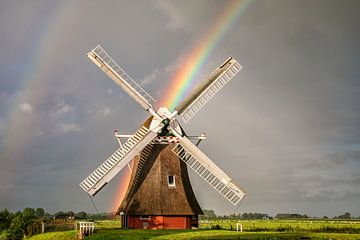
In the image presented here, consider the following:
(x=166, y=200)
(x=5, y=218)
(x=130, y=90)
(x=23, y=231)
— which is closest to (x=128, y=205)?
(x=166, y=200)

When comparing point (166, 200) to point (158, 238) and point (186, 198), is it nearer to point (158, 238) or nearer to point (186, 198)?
point (186, 198)

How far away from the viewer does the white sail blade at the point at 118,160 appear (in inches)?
1320

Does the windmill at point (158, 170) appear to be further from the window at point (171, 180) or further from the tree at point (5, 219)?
the tree at point (5, 219)

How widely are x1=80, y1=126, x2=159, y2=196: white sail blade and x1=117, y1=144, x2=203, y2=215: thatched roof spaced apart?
5.15 ft

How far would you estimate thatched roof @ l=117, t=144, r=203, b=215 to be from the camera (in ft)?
113

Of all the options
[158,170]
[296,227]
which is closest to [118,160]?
[158,170]

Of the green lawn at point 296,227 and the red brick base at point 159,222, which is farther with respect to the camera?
the green lawn at point 296,227

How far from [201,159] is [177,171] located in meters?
1.99

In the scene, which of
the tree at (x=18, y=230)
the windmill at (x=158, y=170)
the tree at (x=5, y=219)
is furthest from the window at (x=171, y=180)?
the tree at (x=5, y=219)

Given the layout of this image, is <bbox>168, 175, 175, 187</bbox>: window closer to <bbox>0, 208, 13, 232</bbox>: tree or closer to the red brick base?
the red brick base

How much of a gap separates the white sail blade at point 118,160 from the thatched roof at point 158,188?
61.8 inches

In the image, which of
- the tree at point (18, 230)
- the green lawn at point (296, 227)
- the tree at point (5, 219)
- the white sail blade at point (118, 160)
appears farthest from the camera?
the tree at point (5, 219)

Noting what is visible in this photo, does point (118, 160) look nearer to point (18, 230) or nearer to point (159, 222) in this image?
point (159, 222)

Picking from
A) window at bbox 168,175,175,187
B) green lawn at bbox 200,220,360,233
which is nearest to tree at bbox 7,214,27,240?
window at bbox 168,175,175,187
